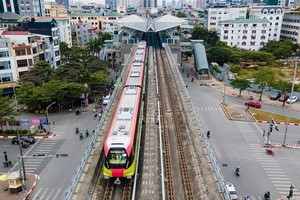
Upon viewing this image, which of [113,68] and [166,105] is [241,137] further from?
[113,68]

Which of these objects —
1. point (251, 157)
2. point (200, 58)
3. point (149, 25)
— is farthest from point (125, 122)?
point (149, 25)

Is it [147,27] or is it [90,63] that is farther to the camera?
[147,27]

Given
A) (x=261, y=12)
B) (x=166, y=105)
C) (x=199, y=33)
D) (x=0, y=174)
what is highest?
(x=261, y=12)

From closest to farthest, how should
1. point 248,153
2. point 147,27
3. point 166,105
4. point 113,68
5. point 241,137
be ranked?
point 248,153
point 241,137
point 166,105
point 113,68
point 147,27

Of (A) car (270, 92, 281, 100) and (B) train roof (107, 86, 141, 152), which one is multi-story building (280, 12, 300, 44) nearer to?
(A) car (270, 92, 281, 100)

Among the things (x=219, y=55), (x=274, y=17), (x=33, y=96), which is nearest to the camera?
(x=33, y=96)

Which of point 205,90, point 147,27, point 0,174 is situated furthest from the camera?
point 147,27

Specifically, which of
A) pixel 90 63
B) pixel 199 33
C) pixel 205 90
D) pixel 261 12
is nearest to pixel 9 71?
pixel 90 63

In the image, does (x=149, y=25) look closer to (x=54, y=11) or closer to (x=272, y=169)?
(x=54, y=11)
